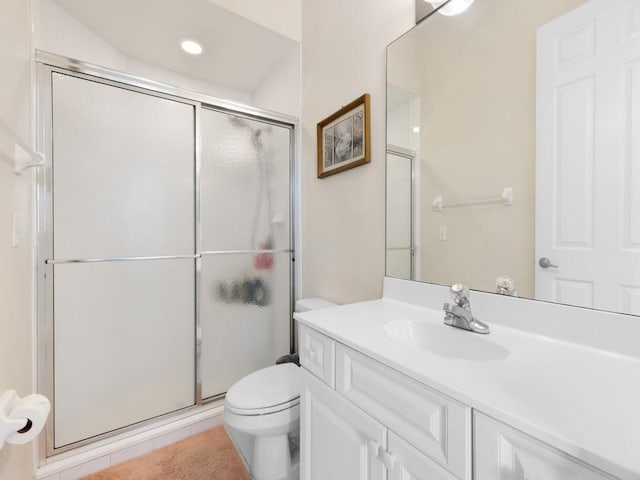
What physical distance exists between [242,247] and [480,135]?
1467 mm

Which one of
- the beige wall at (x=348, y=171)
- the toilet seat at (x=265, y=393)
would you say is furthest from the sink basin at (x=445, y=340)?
the toilet seat at (x=265, y=393)

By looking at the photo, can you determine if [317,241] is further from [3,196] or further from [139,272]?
[3,196]

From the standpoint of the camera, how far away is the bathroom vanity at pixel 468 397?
1.47 ft

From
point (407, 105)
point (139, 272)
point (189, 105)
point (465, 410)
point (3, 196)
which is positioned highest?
point (189, 105)

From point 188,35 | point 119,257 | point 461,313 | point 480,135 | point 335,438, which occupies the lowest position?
point 335,438

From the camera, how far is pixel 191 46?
6.69 ft

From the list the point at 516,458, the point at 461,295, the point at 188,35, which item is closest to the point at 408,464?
the point at 516,458

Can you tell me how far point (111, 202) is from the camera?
1.50m

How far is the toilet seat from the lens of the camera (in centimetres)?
119

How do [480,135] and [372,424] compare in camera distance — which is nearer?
[372,424]

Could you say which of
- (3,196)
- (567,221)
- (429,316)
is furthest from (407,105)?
(3,196)

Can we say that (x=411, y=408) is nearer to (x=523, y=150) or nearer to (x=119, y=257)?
(x=523, y=150)

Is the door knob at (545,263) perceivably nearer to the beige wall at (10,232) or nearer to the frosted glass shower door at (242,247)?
the frosted glass shower door at (242,247)

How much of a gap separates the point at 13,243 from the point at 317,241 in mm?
1407
